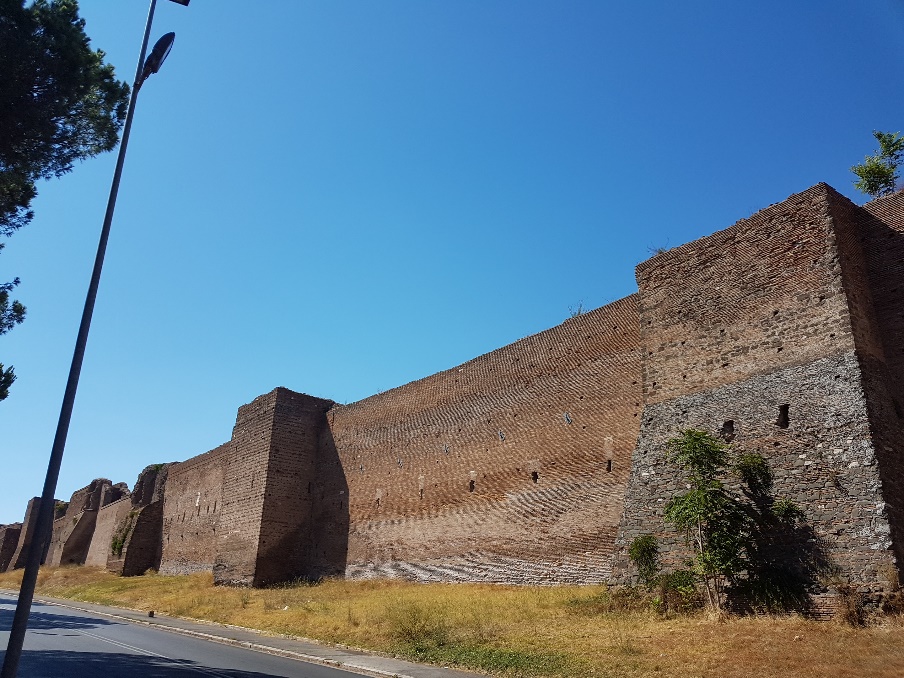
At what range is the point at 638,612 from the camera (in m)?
10.2

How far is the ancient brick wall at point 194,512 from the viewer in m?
29.0

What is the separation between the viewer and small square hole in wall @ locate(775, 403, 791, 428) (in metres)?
10.4

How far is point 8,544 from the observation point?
179ft

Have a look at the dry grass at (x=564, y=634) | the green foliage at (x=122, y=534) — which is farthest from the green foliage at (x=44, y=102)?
the green foliage at (x=122, y=534)

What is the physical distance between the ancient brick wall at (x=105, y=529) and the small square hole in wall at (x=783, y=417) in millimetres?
35684

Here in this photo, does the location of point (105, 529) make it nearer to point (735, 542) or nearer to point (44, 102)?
point (44, 102)

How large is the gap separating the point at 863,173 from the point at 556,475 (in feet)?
55.8

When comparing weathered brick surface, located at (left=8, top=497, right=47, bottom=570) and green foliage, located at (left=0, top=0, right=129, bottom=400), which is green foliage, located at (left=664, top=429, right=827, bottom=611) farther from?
weathered brick surface, located at (left=8, top=497, right=47, bottom=570)

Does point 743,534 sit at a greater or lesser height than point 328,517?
lesser

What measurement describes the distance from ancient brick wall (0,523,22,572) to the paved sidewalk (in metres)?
46.4

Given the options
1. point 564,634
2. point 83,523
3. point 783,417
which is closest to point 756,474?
point 783,417

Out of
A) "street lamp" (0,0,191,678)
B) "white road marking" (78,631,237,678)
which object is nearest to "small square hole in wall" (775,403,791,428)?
"white road marking" (78,631,237,678)

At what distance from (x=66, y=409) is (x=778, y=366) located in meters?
10.1

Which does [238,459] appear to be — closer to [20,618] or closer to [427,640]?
[427,640]
